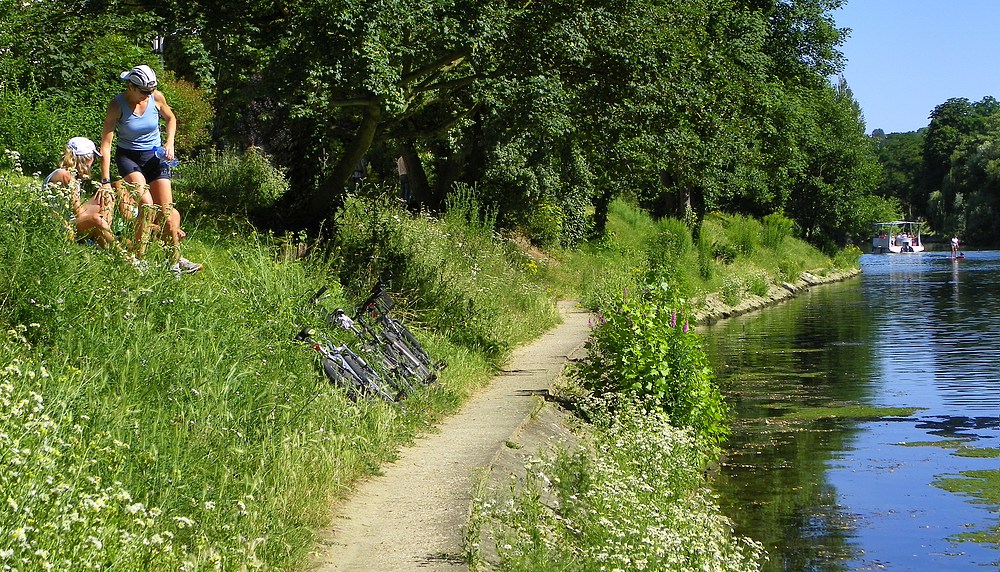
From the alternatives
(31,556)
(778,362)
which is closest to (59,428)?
(31,556)

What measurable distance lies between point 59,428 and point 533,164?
24.0 m

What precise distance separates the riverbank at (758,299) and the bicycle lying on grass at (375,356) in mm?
11678

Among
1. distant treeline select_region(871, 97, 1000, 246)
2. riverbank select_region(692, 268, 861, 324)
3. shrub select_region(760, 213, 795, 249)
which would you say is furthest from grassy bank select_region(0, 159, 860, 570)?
distant treeline select_region(871, 97, 1000, 246)

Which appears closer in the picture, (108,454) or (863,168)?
(108,454)

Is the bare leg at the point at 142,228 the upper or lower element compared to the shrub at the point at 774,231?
upper

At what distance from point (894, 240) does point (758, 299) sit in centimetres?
6432

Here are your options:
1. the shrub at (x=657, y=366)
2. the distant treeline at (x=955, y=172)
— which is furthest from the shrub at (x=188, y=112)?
the distant treeline at (x=955, y=172)

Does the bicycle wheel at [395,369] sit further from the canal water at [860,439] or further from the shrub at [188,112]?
the shrub at [188,112]

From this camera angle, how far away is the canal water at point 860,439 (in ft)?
36.2

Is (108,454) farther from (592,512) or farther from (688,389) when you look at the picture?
(688,389)

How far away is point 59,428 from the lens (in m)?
5.41

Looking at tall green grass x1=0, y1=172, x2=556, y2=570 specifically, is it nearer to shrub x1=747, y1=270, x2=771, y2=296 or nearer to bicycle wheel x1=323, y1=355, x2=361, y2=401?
bicycle wheel x1=323, y1=355, x2=361, y2=401

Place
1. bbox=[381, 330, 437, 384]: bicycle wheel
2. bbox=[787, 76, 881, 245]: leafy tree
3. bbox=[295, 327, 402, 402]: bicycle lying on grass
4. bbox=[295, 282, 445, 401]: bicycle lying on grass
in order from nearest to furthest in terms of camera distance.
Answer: bbox=[295, 327, 402, 402]: bicycle lying on grass, bbox=[295, 282, 445, 401]: bicycle lying on grass, bbox=[381, 330, 437, 384]: bicycle wheel, bbox=[787, 76, 881, 245]: leafy tree

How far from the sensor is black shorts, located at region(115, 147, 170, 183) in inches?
419
